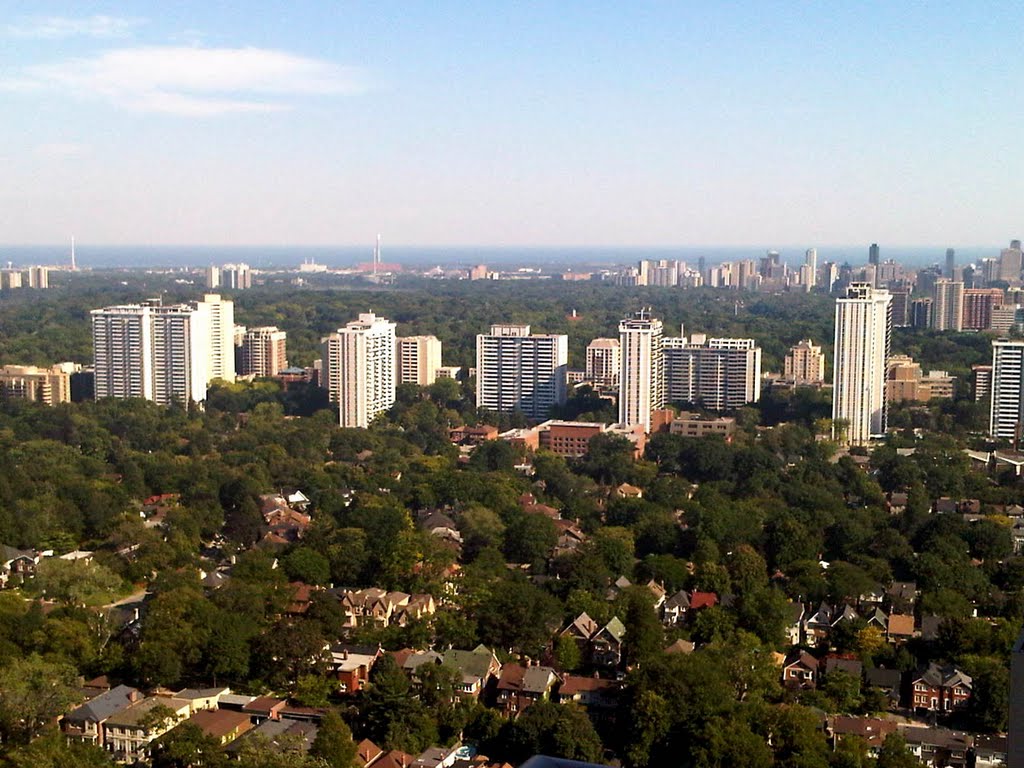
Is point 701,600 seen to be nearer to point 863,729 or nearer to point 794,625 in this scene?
point 794,625

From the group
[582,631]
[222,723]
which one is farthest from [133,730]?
[582,631]

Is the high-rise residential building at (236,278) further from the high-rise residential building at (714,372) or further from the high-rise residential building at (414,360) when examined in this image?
the high-rise residential building at (714,372)

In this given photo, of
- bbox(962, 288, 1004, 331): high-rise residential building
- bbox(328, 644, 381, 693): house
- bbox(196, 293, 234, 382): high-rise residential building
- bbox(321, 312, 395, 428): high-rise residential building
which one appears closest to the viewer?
bbox(328, 644, 381, 693): house

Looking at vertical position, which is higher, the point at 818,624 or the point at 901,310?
the point at 901,310

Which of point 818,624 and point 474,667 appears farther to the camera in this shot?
point 818,624

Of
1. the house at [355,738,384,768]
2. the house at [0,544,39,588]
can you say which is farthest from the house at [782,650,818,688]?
the house at [0,544,39,588]

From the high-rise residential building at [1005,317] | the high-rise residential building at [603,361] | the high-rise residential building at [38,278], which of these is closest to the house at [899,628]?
the high-rise residential building at [603,361]

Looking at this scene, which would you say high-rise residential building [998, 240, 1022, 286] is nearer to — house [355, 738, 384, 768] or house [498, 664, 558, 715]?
house [498, 664, 558, 715]
